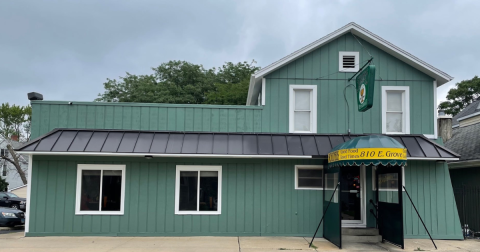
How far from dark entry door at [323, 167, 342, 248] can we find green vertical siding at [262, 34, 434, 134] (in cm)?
194

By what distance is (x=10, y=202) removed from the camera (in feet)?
74.4

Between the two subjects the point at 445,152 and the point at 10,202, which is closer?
the point at 445,152

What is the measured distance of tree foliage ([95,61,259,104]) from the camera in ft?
117

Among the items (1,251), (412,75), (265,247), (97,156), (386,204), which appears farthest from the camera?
→ (412,75)

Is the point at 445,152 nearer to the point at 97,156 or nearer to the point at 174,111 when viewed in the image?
the point at 174,111

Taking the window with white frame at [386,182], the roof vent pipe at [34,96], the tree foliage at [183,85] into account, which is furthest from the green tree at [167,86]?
the window with white frame at [386,182]

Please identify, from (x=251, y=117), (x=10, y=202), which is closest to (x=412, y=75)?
(x=251, y=117)

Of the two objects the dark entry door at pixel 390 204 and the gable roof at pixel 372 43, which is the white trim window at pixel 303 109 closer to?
the gable roof at pixel 372 43

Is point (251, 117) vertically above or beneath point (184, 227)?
above

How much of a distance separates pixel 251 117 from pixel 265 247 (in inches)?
168

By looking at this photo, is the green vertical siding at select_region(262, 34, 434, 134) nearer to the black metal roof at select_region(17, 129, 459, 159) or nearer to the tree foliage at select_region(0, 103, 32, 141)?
the black metal roof at select_region(17, 129, 459, 159)

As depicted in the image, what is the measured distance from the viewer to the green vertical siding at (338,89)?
12648 millimetres

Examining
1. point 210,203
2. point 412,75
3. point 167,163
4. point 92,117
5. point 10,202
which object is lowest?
point 10,202

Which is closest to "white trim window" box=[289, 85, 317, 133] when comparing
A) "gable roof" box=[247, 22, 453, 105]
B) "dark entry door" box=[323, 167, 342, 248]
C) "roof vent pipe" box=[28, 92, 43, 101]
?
"gable roof" box=[247, 22, 453, 105]
